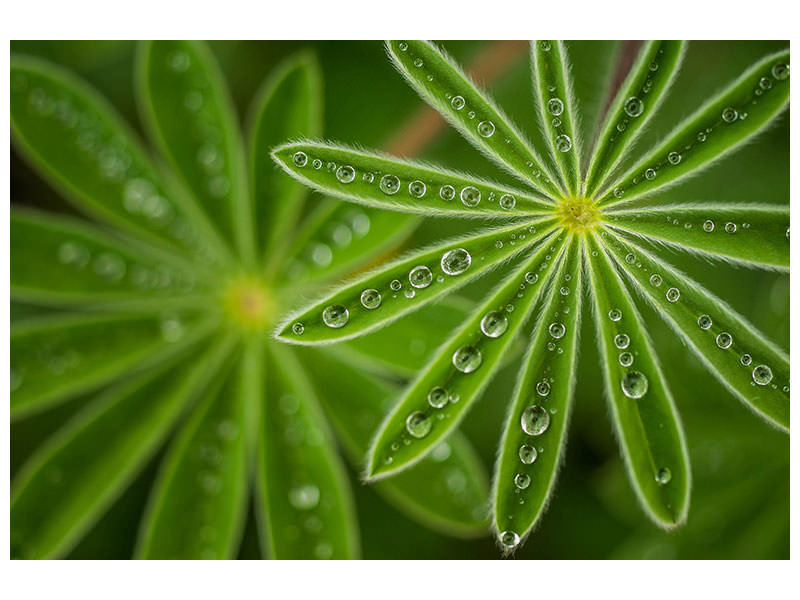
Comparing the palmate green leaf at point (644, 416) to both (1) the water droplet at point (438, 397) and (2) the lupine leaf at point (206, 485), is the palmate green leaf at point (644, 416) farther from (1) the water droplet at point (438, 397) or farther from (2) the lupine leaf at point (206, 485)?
(2) the lupine leaf at point (206, 485)

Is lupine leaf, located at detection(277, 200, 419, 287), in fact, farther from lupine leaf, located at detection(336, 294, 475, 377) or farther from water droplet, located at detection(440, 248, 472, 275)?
water droplet, located at detection(440, 248, 472, 275)

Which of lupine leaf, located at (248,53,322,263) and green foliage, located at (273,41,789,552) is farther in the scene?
lupine leaf, located at (248,53,322,263)

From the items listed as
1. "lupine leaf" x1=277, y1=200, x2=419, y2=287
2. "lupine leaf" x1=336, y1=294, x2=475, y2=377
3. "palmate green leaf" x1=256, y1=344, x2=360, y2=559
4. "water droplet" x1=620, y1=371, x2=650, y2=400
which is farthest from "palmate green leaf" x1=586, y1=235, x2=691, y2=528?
"palmate green leaf" x1=256, y1=344, x2=360, y2=559

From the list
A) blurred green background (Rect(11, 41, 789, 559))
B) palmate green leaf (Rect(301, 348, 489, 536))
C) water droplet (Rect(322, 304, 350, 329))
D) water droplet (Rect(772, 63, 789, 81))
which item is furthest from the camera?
blurred green background (Rect(11, 41, 789, 559))

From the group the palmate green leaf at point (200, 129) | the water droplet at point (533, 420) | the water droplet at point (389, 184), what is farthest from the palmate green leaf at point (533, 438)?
the palmate green leaf at point (200, 129)

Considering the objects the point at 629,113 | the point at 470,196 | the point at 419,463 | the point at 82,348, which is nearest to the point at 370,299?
the point at 470,196

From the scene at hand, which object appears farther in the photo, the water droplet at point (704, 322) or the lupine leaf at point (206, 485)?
the lupine leaf at point (206, 485)
